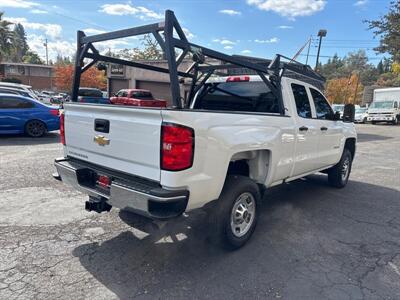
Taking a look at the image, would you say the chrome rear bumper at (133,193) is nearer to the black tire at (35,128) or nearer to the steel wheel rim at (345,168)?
the steel wheel rim at (345,168)

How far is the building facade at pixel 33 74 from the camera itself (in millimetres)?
60562

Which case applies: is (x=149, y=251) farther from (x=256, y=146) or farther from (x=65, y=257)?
(x=256, y=146)

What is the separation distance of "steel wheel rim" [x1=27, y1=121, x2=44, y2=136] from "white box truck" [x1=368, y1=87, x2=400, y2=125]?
2695cm

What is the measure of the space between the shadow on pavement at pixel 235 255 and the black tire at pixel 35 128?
26.9 ft

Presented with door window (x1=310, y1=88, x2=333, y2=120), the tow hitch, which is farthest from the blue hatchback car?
door window (x1=310, y1=88, x2=333, y2=120)

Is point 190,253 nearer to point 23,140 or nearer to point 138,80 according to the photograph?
point 23,140

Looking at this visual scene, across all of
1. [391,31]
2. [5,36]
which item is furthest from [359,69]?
[5,36]

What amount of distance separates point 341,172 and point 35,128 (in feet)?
32.5

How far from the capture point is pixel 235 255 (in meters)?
3.50

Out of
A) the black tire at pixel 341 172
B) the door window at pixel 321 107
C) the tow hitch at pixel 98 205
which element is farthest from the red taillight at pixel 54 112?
the black tire at pixel 341 172

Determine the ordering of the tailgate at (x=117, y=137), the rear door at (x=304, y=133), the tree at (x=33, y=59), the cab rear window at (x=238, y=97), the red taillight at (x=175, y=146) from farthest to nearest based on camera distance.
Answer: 1. the tree at (x=33, y=59)
2. the rear door at (x=304, y=133)
3. the cab rear window at (x=238, y=97)
4. the tailgate at (x=117, y=137)
5. the red taillight at (x=175, y=146)

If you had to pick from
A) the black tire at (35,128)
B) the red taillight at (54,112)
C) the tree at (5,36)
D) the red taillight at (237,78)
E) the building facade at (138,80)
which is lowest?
the black tire at (35,128)

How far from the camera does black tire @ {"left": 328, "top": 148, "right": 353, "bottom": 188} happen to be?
20.6 feet

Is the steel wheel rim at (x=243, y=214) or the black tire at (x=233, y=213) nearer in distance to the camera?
the black tire at (x=233, y=213)
